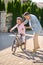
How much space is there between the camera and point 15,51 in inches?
442

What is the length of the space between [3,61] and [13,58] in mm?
608

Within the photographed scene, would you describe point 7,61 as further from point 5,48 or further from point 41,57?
point 5,48

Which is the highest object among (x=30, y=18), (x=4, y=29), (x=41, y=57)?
(x=30, y=18)

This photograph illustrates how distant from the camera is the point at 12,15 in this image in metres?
21.2

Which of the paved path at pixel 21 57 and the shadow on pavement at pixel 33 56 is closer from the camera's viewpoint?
the paved path at pixel 21 57

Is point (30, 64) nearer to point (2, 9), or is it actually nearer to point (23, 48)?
point (23, 48)

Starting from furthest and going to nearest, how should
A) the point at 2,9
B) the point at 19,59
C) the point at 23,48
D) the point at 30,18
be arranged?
the point at 2,9 → the point at 23,48 → the point at 30,18 → the point at 19,59

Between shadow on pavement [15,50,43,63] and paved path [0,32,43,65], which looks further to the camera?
shadow on pavement [15,50,43,63]

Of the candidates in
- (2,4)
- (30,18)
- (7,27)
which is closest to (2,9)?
(2,4)

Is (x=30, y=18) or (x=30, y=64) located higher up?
(x=30, y=18)

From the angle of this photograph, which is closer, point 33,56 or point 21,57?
point 21,57

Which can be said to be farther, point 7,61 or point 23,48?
point 23,48

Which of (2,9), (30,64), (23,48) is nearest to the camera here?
(30,64)

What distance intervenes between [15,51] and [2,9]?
10324 mm
